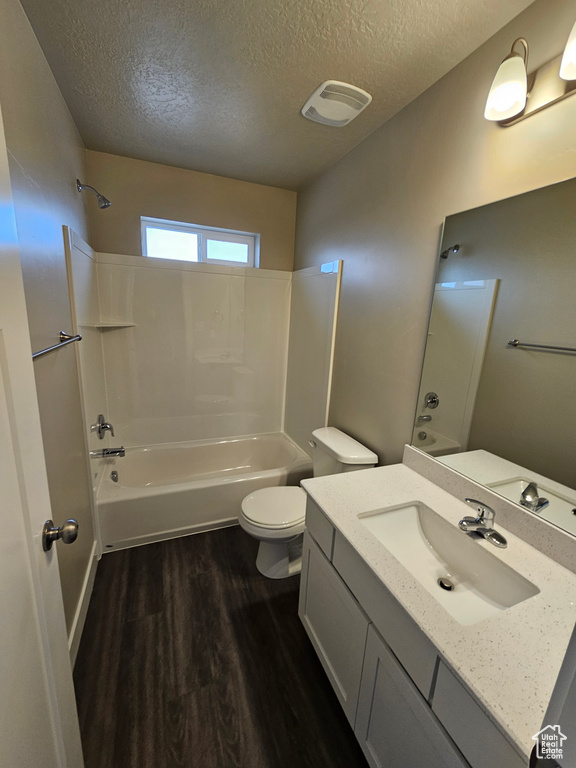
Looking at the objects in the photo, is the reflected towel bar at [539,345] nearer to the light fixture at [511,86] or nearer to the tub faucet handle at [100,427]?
the light fixture at [511,86]

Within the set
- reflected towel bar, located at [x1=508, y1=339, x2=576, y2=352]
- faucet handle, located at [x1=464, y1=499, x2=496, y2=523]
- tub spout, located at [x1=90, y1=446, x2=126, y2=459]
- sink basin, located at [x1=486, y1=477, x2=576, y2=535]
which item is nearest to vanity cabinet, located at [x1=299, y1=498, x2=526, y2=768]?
faucet handle, located at [x1=464, y1=499, x2=496, y2=523]

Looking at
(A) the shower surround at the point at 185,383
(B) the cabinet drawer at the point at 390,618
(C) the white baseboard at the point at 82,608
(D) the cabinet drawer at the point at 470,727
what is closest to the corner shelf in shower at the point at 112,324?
(A) the shower surround at the point at 185,383

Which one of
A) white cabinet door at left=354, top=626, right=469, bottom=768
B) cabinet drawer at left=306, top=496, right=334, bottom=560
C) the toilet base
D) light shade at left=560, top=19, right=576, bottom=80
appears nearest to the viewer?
white cabinet door at left=354, top=626, right=469, bottom=768

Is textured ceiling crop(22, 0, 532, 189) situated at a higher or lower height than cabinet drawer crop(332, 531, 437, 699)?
higher

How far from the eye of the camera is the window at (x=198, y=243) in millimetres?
2486

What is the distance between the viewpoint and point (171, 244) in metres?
2.57

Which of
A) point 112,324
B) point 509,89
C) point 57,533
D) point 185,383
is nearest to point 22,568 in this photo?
point 57,533

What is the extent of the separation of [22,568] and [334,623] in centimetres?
103

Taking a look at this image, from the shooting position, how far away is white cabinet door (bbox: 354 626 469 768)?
2.39ft

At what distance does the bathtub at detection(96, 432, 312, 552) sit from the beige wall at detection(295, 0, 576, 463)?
76cm

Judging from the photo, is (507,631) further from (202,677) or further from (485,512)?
(202,677)

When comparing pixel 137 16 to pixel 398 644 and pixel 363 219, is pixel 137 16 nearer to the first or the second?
pixel 363 219

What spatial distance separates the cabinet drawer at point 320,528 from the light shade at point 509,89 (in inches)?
60.0

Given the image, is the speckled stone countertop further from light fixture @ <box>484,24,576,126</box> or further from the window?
the window
